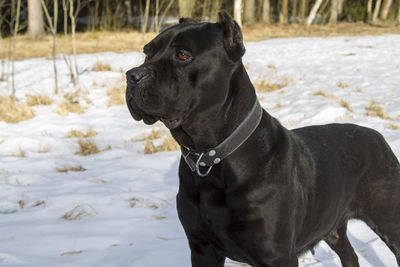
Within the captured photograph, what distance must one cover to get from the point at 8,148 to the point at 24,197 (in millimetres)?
2150

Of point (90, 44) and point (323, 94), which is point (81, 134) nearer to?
point (323, 94)

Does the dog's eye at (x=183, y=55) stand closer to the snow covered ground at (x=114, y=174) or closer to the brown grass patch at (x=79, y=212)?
the snow covered ground at (x=114, y=174)

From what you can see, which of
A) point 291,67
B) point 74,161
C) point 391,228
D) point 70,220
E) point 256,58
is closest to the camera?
point 391,228

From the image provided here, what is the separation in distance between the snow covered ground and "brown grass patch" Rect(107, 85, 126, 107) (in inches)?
8.1

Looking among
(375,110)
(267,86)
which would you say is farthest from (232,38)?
(267,86)

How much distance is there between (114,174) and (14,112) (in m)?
3.54

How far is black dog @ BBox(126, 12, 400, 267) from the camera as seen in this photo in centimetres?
226

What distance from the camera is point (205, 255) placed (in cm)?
253

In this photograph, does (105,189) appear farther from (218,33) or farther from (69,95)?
(69,95)

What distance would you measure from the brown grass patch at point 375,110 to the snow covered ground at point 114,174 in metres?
0.11

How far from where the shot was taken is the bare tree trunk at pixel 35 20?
19.4 metres

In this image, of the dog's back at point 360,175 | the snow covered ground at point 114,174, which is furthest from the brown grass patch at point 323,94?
the dog's back at point 360,175

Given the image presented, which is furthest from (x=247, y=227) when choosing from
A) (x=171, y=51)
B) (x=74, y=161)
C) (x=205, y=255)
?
(x=74, y=161)

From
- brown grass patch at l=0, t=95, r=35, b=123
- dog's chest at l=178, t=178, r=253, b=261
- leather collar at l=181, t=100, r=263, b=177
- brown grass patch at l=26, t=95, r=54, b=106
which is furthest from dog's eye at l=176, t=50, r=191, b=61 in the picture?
brown grass patch at l=26, t=95, r=54, b=106
